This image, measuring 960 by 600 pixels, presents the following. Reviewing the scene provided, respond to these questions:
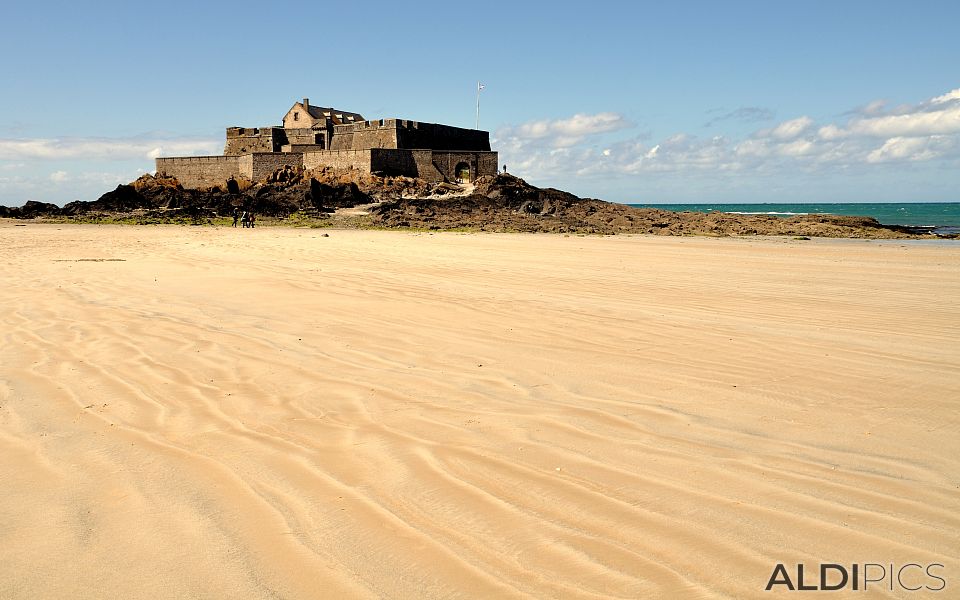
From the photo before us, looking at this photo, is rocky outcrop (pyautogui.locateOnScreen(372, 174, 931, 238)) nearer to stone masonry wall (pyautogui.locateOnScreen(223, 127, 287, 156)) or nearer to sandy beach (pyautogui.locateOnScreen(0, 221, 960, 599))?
stone masonry wall (pyautogui.locateOnScreen(223, 127, 287, 156))

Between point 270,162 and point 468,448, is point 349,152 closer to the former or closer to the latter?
point 270,162

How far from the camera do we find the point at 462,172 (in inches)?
1612

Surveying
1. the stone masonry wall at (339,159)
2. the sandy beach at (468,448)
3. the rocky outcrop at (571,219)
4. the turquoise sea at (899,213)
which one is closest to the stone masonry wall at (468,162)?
the stone masonry wall at (339,159)

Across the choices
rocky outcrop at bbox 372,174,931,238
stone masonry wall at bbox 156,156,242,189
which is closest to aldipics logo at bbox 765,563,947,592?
rocky outcrop at bbox 372,174,931,238

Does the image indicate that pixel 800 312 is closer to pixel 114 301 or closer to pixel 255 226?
pixel 114 301

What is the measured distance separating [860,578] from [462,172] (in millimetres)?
39654

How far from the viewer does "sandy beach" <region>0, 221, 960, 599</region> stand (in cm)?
226

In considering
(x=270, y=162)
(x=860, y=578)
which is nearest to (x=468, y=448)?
(x=860, y=578)

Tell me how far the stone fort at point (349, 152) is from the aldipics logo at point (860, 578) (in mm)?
38361

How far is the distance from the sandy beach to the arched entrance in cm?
3362

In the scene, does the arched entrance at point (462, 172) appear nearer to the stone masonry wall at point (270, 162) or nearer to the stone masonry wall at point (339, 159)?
the stone masonry wall at point (339, 159)

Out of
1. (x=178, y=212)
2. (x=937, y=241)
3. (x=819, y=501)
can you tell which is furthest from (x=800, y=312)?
(x=178, y=212)

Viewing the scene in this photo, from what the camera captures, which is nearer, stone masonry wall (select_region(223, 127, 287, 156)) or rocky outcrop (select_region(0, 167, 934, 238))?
rocky outcrop (select_region(0, 167, 934, 238))

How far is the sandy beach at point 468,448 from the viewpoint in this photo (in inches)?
89.0
